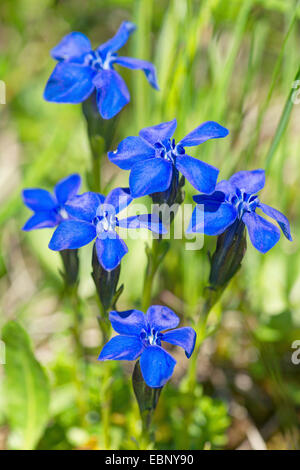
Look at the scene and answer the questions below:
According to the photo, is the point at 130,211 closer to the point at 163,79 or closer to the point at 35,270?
the point at 163,79

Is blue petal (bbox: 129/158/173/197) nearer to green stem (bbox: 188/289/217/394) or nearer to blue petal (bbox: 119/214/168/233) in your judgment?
blue petal (bbox: 119/214/168/233)

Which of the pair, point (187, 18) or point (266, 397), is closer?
point (187, 18)

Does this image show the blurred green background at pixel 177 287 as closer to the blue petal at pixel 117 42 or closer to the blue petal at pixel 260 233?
the blue petal at pixel 117 42

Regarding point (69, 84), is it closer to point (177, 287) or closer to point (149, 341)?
point (149, 341)

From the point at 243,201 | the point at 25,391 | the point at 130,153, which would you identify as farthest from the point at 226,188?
the point at 25,391

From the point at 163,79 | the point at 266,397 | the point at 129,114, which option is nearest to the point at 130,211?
the point at 163,79

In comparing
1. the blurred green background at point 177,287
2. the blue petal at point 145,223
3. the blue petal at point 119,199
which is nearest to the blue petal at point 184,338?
the blue petal at point 145,223
